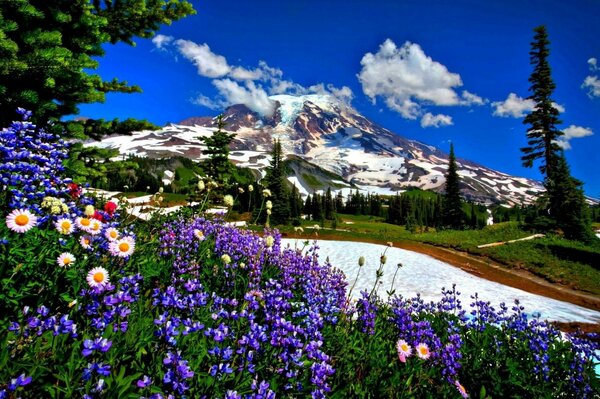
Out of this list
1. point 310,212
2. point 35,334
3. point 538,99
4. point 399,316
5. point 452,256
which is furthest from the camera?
point 310,212

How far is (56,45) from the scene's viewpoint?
7262 mm

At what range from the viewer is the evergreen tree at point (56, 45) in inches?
263

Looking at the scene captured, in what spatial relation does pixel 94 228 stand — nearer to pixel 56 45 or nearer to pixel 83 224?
pixel 83 224

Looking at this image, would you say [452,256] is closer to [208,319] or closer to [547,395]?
[547,395]

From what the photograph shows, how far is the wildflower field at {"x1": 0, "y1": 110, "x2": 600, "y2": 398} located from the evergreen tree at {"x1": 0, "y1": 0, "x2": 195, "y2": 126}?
3.23 metres

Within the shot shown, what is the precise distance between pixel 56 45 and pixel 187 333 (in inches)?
300

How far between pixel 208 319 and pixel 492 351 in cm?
404

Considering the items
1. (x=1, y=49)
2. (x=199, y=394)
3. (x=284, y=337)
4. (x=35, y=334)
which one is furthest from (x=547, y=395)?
(x=1, y=49)

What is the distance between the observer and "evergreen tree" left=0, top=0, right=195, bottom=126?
667 centimetres

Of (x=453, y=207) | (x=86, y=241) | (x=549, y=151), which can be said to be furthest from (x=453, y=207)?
(x=86, y=241)

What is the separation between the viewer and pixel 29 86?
7293mm

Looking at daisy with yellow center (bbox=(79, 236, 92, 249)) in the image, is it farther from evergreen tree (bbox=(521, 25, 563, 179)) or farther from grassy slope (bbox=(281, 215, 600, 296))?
evergreen tree (bbox=(521, 25, 563, 179))

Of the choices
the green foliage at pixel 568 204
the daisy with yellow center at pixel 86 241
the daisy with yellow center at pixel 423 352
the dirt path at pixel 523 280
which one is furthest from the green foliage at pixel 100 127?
the green foliage at pixel 568 204

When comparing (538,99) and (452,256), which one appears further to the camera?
(538,99)
